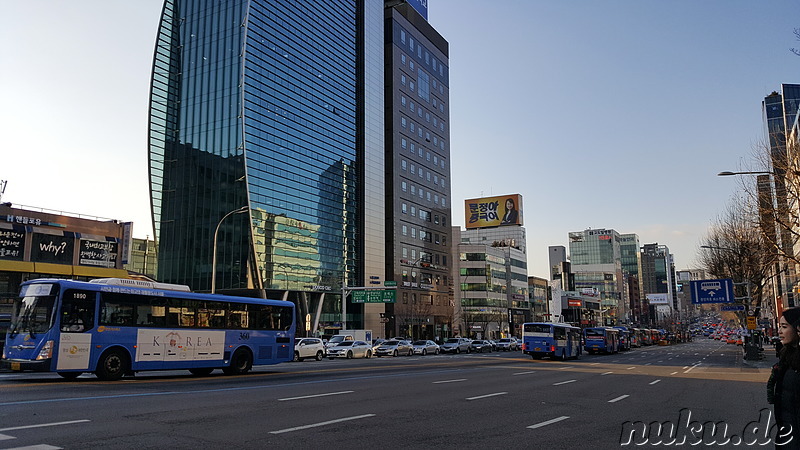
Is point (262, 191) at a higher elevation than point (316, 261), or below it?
higher

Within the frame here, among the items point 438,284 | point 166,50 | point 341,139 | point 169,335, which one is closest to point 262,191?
point 341,139

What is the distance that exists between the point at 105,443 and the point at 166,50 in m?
84.5

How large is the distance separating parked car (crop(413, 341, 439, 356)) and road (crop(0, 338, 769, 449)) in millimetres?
38757

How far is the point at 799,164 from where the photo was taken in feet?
92.9

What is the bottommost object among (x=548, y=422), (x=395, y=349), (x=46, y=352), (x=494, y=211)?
(x=395, y=349)

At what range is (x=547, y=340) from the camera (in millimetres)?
40781

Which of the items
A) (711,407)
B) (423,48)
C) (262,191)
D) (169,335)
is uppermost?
(423,48)

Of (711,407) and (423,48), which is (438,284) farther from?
(711,407)

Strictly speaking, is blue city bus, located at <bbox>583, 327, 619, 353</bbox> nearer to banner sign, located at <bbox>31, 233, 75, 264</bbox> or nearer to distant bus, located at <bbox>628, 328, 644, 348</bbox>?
distant bus, located at <bbox>628, 328, 644, 348</bbox>

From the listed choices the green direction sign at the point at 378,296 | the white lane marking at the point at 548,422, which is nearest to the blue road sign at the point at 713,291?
the green direction sign at the point at 378,296

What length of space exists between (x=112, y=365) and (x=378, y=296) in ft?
166

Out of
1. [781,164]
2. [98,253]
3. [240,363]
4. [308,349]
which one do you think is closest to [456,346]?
[308,349]

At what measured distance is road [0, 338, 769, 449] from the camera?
8875 millimetres

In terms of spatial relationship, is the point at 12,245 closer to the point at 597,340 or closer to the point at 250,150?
the point at 250,150
